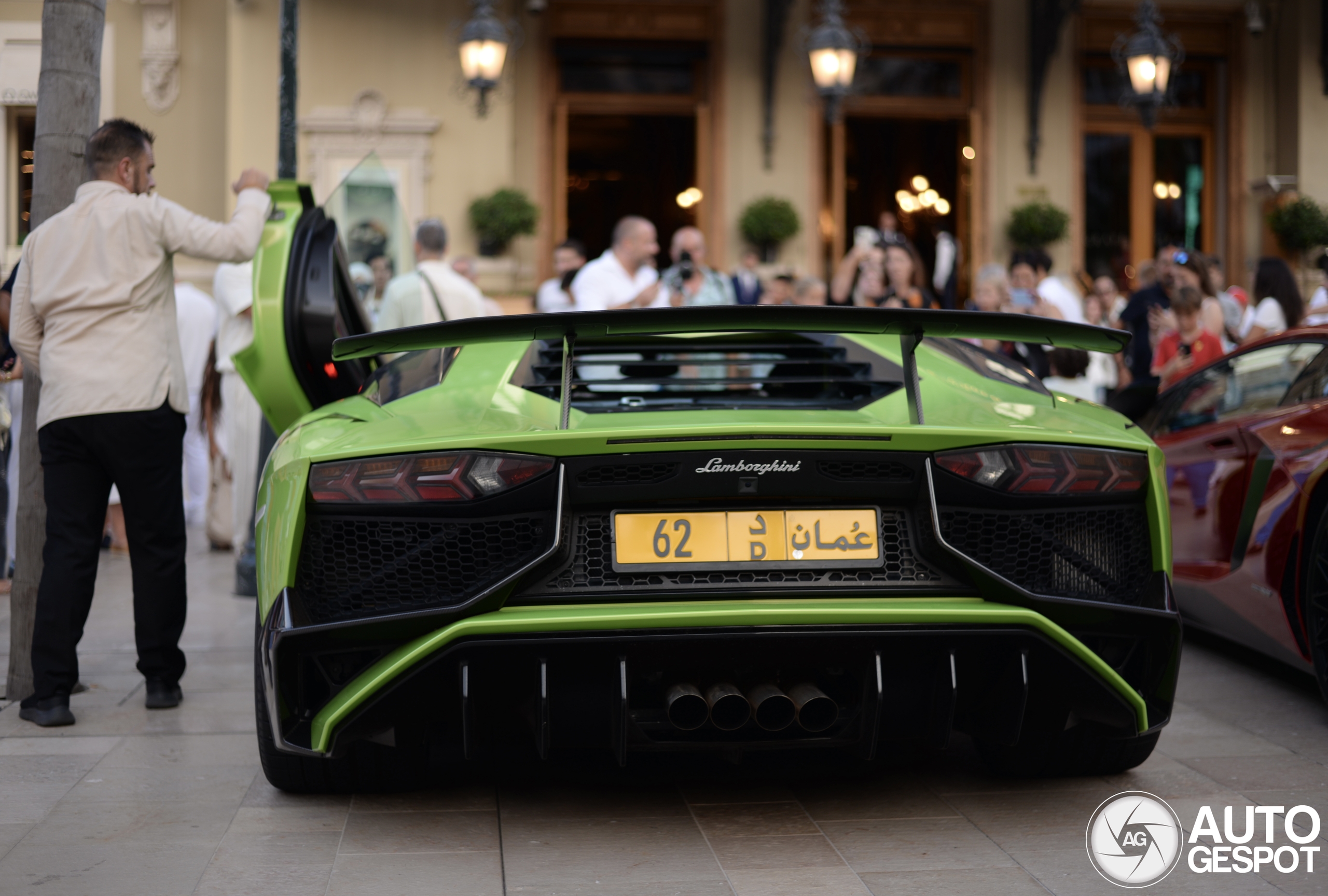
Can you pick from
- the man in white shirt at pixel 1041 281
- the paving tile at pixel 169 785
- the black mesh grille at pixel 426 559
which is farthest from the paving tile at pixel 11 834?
the man in white shirt at pixel 1041 281

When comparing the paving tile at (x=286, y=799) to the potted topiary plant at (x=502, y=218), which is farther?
the potted topiary plant at (x=502, y=218)

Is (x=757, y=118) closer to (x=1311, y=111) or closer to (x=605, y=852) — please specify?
(x=1311, y=111)

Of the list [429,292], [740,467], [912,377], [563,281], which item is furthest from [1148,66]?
[740,467]

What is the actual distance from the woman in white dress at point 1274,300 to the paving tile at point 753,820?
6433 millimetres

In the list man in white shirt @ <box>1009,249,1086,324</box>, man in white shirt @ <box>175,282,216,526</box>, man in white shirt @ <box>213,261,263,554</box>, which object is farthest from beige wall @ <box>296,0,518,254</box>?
man in white shirt @ <box>213,261,263,554</box>

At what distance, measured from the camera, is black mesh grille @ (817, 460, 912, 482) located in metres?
3.14

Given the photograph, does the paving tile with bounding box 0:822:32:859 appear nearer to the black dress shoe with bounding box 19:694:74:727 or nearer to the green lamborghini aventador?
the green lamborghini aventador

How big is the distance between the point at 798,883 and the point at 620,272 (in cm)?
532

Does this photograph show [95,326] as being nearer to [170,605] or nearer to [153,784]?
[170,605]

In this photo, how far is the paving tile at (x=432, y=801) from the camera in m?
3.52

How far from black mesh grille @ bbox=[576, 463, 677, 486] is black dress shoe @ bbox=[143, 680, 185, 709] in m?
2.25

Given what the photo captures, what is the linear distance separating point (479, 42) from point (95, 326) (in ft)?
27.6

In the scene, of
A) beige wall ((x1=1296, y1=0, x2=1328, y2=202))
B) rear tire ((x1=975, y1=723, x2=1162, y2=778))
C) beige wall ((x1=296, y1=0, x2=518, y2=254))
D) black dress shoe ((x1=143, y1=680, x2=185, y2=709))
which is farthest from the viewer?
beige wall ((x1=1296, y1=0, x2=1328, y2=202))

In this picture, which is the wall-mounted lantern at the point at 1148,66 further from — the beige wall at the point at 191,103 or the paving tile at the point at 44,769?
the paving tile at the point at 44,769
